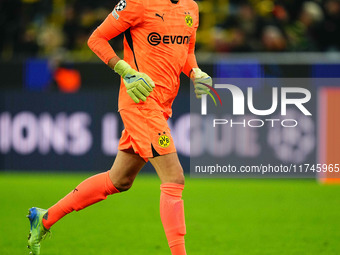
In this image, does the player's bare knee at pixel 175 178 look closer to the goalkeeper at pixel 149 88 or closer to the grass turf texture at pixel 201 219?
the goalkeeper at pixel 149 88

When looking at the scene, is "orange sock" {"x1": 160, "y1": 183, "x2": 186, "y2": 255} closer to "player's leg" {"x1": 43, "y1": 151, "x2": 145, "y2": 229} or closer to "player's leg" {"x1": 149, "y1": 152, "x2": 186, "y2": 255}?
"player's leg" {"x1": 149, "y1": 152, "x2": 186, "y2": 255}

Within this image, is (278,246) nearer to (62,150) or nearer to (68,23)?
(62,150)

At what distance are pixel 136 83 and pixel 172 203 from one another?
83 centimetres

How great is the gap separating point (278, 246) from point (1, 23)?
979 centimetres

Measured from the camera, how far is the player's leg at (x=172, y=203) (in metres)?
4.88

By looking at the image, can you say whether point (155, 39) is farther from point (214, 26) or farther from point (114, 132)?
point (214, 26)

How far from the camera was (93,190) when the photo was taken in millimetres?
5418

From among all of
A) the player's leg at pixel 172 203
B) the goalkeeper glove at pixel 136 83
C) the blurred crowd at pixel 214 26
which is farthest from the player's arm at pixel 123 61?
the blurred crowd at pixel 214 26

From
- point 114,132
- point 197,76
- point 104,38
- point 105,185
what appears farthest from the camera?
point 114,132

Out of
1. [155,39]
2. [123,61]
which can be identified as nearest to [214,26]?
[155,39]

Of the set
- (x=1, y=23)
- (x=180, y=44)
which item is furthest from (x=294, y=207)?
(x=1, y=23)

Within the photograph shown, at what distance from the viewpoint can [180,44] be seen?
5.29 meters

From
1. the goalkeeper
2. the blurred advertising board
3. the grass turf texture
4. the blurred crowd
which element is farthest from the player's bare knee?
the blurred crowd

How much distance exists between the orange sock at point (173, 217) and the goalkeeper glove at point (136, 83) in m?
0.62
